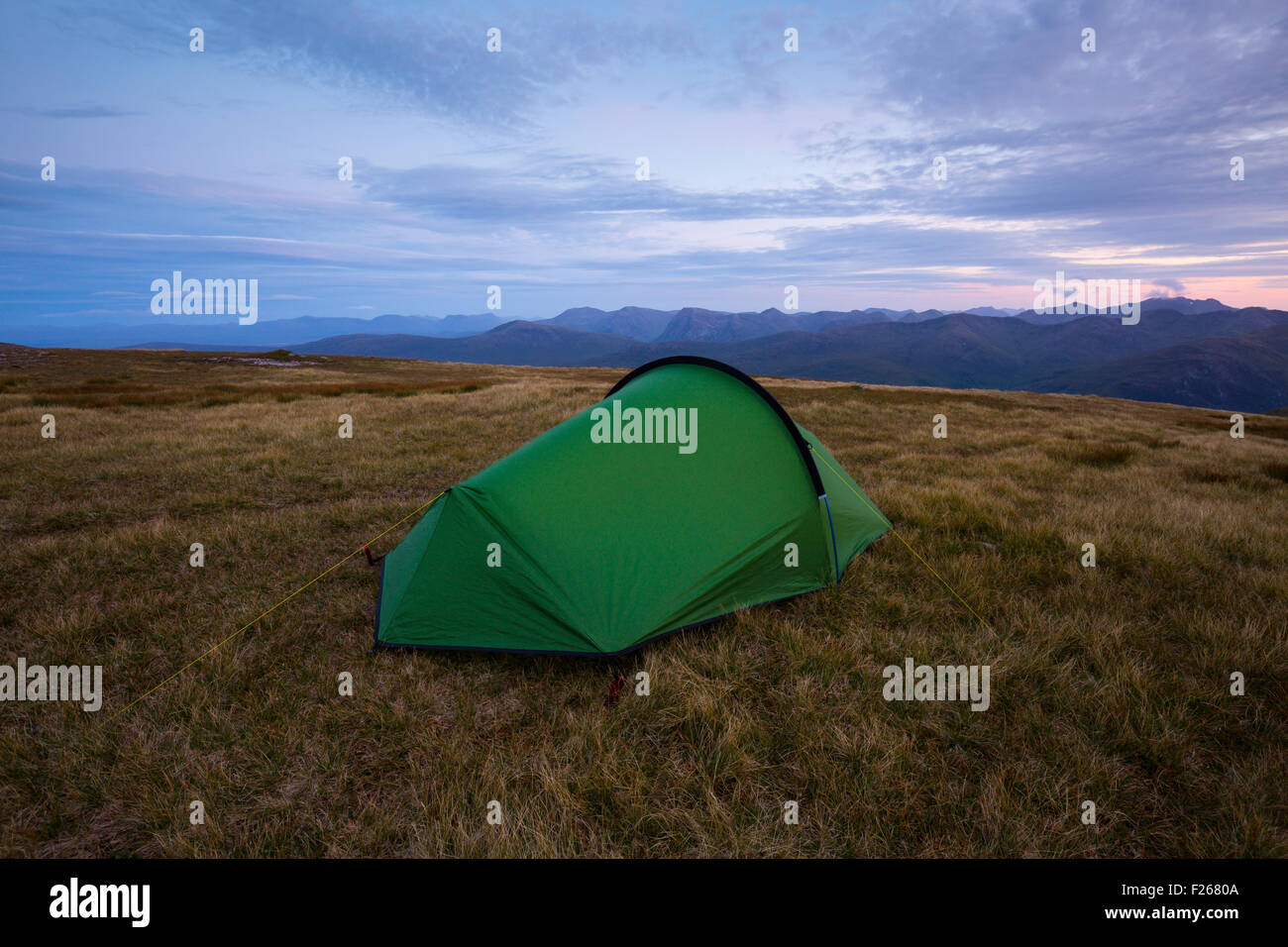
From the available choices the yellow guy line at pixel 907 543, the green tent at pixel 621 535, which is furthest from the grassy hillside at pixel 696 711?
the green tent at pixel 621 535

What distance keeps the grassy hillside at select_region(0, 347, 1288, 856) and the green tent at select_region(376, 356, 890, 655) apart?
0.34 metres

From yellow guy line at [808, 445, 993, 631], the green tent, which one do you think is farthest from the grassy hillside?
the green tent

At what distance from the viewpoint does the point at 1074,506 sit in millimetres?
8859

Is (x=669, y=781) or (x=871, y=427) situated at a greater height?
(x=871, y=427)

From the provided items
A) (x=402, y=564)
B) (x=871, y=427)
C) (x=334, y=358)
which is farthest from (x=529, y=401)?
(x=334, y=358)

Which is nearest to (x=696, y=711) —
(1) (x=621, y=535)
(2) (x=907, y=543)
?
(1) (x=621, y=535)

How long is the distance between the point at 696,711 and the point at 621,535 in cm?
171

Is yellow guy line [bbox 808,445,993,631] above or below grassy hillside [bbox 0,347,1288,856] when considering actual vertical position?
above

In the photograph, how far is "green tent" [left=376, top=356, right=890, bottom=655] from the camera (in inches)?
195

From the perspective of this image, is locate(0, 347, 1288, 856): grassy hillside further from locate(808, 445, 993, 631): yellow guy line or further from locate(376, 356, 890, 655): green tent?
locate(376, 356, 890, 655): green tent

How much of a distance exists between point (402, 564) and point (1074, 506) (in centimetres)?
1002

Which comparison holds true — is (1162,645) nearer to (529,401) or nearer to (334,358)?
(529,401)

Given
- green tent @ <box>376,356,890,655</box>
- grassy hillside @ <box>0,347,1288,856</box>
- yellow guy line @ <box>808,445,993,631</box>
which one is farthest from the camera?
yellow guy line @ <box>808,445,993,631</box>
